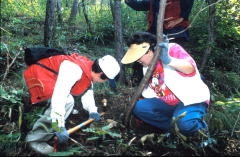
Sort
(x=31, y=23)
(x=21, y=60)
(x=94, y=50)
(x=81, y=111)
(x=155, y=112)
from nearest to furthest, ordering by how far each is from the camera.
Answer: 1. (x=155, y=112)
2. (x=81, y=111)
3. (x=21, y=60)
4. (x=94, y=50)
5. (x=31, y=23)

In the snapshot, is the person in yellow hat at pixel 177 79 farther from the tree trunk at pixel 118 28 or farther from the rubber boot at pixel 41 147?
the tree trunk at pixel 118 28

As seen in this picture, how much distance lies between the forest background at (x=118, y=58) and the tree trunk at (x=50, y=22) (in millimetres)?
21

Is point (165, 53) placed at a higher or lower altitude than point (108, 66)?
higher

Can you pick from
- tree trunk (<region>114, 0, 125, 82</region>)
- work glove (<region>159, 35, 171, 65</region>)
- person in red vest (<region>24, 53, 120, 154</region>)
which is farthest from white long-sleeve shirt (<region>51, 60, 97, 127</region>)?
tree trunk (<region>114, 0, 125, 82</region>)

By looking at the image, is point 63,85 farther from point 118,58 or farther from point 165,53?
point 118,58

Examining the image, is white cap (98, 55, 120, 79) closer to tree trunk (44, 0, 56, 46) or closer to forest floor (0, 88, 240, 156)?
forest floor (0, 88, 240, 156)

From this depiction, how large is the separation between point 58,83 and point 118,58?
2.12 metres

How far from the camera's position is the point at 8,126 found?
2531 millimetres

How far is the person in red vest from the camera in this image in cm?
228

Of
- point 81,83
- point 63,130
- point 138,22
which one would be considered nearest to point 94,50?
point 138,22

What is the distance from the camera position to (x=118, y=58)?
4.27 metres

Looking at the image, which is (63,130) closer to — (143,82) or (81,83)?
(81,83)

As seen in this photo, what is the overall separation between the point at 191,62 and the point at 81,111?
177 cm

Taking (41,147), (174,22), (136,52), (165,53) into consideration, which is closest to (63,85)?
(41,147)
